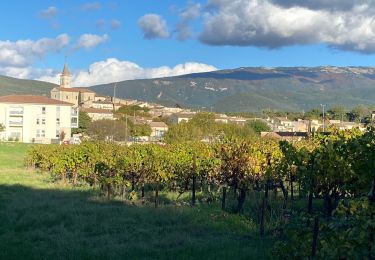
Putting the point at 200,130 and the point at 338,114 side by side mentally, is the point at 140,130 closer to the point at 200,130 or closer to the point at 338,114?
the point at 200,130

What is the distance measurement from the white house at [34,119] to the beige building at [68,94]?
207ft

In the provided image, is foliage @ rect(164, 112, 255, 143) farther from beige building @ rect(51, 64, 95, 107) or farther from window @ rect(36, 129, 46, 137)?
beige building @ rect(51, 64, 95, 107)

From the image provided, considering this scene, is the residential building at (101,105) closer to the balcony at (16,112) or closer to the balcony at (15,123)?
the balcony at (15,123)

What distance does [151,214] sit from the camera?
40.2 ft

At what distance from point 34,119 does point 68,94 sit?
238ft

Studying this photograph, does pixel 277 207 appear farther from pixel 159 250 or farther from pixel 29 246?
pixel 29 246

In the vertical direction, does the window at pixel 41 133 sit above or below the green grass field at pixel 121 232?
above

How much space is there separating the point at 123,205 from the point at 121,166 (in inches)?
144

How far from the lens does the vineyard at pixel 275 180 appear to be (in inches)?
164

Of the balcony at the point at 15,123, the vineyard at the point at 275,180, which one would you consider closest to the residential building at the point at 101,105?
the balcony at the point at 15,123

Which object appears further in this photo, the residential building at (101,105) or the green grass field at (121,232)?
the residential building at (101,105)

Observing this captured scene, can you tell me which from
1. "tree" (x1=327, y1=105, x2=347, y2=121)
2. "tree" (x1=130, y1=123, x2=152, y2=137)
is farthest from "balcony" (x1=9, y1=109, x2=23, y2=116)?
"tree" (x1=327, y1=105, x2=347, y2=121)

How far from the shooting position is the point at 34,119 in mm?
81812

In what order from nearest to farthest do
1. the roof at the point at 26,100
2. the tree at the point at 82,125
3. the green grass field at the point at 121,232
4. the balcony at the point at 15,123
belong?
the green grass field at the point at 121,232, the balcony at the point at 15,123, the roof at the point at 26,100, the tree at the point at 82,125
